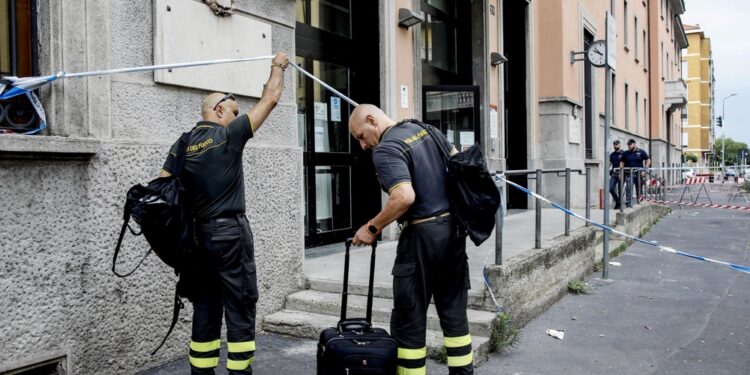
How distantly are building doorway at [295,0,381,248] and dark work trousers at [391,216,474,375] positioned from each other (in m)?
3.70

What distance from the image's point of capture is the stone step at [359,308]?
496 centimetres

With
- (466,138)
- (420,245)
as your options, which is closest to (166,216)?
(420,245)

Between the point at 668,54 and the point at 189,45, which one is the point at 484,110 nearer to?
the point at 189,45

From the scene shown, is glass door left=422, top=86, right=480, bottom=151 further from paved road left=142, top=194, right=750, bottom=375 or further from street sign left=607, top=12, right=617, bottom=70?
paved road left=142, top=194, right=750, bottom=375

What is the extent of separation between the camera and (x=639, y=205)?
12828 mm

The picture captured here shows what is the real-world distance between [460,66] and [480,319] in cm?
664

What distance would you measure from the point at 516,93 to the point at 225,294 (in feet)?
33.0

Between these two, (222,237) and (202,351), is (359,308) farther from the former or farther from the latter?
(222,237)

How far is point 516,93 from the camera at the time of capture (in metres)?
12.8

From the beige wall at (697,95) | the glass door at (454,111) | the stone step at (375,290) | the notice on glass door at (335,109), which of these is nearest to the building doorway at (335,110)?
the notice on glass door at (335,109)

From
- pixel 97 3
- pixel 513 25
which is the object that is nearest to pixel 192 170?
pixel 97 3

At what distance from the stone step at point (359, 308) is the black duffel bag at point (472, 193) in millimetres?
1376

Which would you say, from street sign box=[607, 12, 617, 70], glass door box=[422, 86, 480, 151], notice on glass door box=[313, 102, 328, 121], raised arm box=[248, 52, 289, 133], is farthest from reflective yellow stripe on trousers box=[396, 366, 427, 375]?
street sign box=[607, 12, 617, 70]

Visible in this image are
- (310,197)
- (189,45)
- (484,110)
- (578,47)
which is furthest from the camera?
(578,47)
